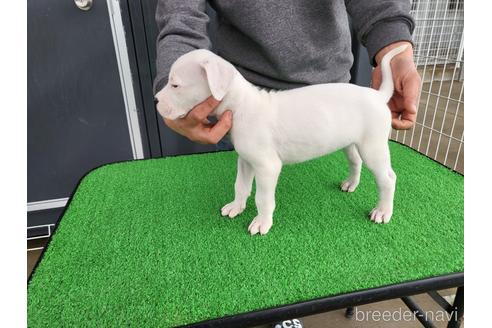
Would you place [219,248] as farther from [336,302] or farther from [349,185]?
[349,185]

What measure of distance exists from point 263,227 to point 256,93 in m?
0.36

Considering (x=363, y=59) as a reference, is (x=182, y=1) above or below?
above

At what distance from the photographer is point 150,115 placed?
5.83ft

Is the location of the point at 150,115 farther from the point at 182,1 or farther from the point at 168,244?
the point at 168,244

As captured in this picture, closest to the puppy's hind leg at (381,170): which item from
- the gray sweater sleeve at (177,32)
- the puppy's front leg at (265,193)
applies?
the puppy's front leg at (265,193)

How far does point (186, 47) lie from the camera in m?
0.84

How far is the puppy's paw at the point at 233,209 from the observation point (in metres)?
0.97

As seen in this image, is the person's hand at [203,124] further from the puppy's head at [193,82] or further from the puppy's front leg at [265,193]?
the puppy's front leg at [265,193]

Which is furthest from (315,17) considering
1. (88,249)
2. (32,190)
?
(32,190)

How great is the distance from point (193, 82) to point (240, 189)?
0.37 meters

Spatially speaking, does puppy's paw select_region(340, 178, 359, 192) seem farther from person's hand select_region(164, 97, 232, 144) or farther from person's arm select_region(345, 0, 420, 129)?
person's hand select_region(164, 97, 232, 144)

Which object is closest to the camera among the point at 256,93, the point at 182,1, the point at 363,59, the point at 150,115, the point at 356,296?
the point at 356,296

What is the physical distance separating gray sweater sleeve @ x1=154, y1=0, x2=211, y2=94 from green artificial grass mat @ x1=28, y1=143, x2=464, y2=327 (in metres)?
0.41

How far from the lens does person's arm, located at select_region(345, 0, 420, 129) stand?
84 centimetres
